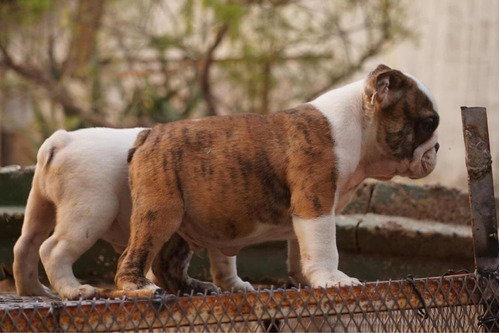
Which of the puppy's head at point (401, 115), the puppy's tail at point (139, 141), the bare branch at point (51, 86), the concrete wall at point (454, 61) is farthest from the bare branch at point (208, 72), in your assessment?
the puppy's head at point (401, 115)

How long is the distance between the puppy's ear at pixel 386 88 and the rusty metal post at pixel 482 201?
0.75ft

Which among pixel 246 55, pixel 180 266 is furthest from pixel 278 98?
pixel 180 266

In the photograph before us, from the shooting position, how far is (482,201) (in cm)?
285

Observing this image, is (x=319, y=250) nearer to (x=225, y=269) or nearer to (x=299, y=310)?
(x=299, y=310)

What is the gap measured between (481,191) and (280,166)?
0.65m

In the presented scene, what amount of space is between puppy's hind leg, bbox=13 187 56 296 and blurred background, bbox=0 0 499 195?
181 inches

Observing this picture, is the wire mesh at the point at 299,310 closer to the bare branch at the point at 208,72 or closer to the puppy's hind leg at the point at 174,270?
the puppy's hind leg at the point at 174,270

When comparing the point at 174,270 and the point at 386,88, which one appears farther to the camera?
the point at 174,270

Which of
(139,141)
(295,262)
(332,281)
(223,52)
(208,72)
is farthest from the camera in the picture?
(223,52)

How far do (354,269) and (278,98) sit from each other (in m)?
4.68

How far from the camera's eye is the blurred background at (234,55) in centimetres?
789

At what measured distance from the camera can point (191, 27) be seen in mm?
8219

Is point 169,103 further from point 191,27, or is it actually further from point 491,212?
point 491,212

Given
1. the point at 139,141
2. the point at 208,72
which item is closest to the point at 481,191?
the point at 139,141
